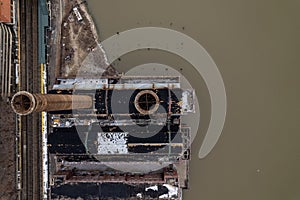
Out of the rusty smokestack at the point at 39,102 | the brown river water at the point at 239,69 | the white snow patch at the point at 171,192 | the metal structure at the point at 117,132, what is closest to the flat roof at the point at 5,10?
the metal structure at the point at 117,132

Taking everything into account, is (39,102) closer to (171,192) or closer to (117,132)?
(117,132)

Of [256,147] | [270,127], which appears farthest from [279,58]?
[256,147]

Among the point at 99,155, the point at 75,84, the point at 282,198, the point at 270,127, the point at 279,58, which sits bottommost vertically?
the point at 282,198

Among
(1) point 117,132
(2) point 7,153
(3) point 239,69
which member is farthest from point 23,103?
(3) point 239,69

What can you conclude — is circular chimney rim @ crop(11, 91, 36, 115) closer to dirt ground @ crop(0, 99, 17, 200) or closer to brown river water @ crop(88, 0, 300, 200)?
dirt ground @ crop(0, 99, 17, 200)

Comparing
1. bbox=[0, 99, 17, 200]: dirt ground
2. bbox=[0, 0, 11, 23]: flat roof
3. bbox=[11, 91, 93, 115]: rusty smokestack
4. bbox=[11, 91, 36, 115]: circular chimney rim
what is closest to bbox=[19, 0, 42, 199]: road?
bbox=[0, 99, 17, 200]: dirt ground

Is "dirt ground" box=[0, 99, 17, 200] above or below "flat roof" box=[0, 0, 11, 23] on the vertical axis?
below

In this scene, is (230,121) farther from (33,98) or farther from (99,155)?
(33,98)
